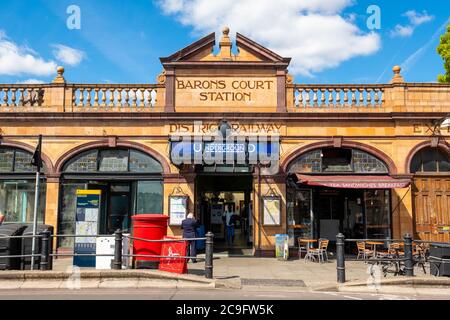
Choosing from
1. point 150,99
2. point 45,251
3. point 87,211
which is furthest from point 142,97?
point 45,251

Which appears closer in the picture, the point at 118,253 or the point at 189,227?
the point at 118,253

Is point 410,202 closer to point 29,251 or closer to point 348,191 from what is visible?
point 348,191

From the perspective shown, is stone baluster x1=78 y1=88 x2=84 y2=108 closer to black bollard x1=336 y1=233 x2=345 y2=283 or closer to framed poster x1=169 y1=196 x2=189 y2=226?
framed poster x1=169 y1=196 x2=189 y2=226

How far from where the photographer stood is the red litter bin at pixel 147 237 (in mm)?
10406

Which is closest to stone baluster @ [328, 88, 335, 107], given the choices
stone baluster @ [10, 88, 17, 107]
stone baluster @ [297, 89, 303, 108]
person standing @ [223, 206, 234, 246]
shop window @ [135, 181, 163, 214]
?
stone baluster @ [297, 89, 303, 108]

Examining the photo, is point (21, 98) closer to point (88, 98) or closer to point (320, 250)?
point (88, 98)

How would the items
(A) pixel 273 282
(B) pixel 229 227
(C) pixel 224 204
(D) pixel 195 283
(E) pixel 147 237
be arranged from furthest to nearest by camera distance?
1. (C) pixel 224 204
2. (B) pixel 229 227
3. (E) pixel 147 237
4. (A) pixel 273 282
5. (D) pixel 195 283

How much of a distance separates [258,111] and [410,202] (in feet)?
21.3

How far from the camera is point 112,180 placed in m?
15.8

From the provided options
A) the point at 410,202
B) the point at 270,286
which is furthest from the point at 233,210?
the point at 270,286

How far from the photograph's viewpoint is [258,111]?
15.8 m

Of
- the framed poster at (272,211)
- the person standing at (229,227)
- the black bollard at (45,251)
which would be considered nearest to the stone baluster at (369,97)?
the framed poster at (272,211)

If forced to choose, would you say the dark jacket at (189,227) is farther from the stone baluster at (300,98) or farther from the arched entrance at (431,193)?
the arched entrance at (431,193)

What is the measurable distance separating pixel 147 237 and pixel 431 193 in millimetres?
10832
